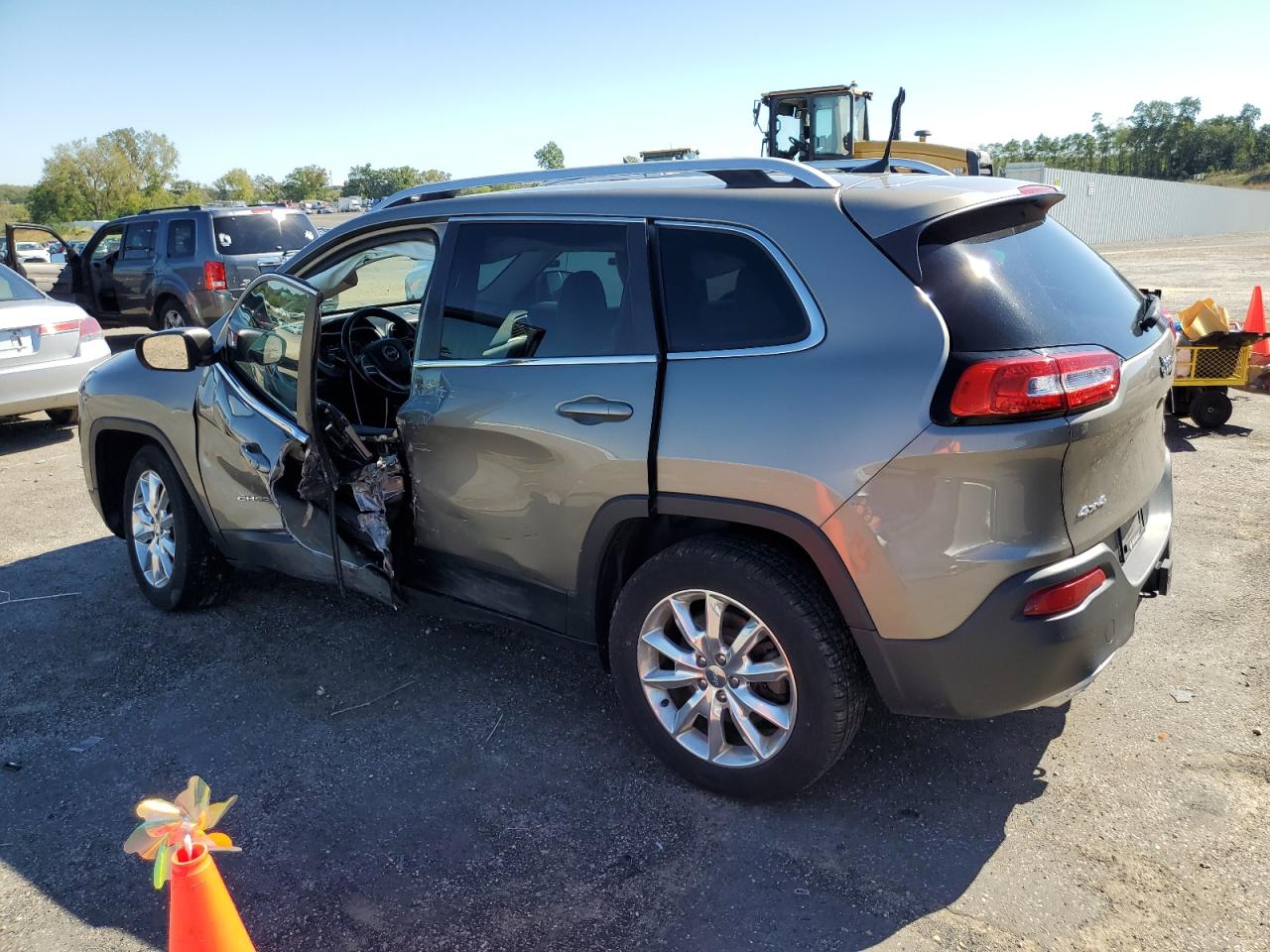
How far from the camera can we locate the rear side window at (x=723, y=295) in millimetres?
2770

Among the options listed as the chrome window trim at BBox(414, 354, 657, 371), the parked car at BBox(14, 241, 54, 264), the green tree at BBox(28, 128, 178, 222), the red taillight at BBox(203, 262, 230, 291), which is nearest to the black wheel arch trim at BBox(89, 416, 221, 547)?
the chrome window trim at BBox(414, 354, 657, 371)

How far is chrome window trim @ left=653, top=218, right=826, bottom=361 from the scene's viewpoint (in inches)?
106

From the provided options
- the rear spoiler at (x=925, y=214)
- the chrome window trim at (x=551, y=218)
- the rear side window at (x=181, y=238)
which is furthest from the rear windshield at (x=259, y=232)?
the rear spoiler at (x=925, y=214)

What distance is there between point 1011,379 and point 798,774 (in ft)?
4.33

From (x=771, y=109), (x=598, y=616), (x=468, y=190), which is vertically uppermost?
(x=771, y=109)

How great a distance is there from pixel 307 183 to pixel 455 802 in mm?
135786

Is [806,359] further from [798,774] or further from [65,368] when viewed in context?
[65,368]

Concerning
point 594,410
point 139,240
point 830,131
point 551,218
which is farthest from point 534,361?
point 830,131

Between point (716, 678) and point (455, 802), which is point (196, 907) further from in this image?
point (716, 678)

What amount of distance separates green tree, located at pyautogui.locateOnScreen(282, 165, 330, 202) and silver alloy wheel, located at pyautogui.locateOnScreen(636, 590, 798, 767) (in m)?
127

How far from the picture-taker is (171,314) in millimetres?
12367

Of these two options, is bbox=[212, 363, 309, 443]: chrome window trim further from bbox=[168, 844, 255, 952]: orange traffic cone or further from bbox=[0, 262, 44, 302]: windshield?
bbox=[0, 262, 44, 302]: windshield

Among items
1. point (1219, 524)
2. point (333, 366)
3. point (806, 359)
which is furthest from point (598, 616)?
point (1219, 524)

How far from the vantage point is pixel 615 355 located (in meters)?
3.05
